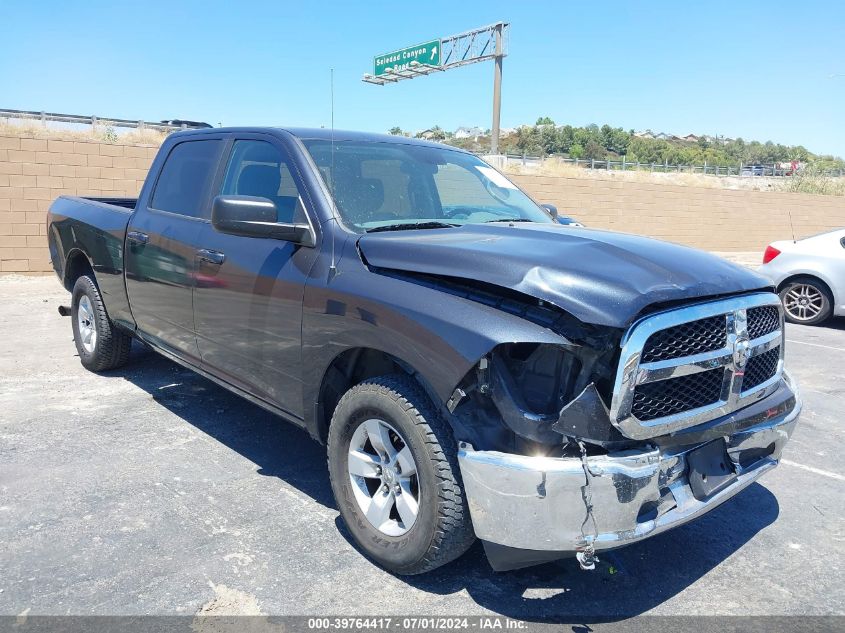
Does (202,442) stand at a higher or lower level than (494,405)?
lower

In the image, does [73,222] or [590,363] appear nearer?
[590,363]

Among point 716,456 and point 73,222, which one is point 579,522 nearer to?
point 716,456

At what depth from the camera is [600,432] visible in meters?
2.45

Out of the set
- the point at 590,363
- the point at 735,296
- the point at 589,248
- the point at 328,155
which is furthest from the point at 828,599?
the point at 328,155

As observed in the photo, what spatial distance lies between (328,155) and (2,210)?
9.40 metres

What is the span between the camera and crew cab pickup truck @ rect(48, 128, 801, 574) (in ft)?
8.08

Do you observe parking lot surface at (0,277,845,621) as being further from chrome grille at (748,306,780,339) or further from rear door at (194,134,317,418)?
chrome grille at (748,306,780,339)

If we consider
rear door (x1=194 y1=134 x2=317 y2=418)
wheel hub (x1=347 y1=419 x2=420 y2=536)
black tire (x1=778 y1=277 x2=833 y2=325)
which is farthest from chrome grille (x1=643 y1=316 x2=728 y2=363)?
black tire (x1=778 y1=277 x2=833 y2=325)

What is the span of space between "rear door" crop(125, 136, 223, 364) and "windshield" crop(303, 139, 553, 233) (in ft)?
3.38

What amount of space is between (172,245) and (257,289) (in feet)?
3.64

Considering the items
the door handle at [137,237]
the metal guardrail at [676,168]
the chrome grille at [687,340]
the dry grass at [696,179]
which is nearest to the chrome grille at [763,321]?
the chrome grille at [687,340]

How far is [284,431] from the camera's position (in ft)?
15.7

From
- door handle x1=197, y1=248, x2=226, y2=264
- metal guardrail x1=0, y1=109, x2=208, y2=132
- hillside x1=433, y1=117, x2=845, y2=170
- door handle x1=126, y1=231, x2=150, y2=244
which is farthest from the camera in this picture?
hillside x1=433, y1=117, x2=845, y2=170

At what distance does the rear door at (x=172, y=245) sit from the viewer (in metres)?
4.30
